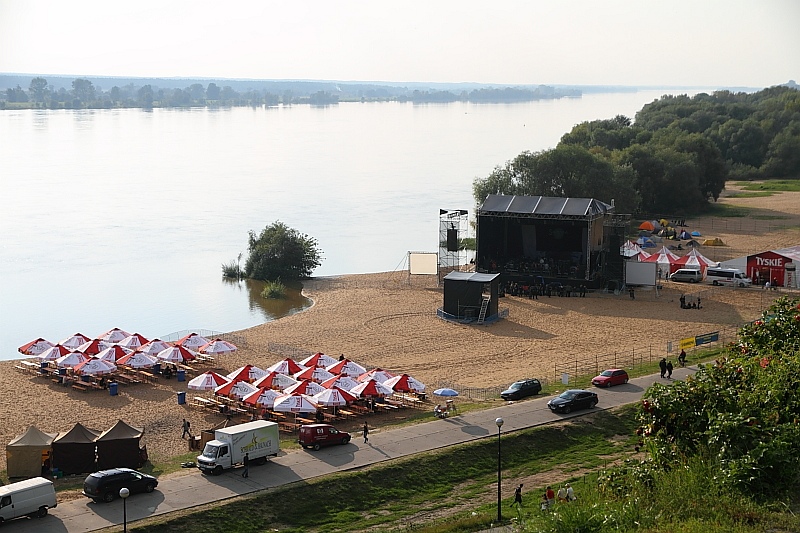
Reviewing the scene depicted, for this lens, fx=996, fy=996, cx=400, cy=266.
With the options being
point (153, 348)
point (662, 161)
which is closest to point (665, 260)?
point (662, 161)

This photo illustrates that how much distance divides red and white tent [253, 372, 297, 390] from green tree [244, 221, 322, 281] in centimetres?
2712

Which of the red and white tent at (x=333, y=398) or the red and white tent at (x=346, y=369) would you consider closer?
the red and white tent at (x=333, y=398)

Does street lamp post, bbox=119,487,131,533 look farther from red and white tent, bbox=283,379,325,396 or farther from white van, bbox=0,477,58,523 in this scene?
red and white tent, bbox=283,379,325,396

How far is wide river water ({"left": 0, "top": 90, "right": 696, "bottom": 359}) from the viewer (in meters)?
53.9

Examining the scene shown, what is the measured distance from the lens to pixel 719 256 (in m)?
61.8

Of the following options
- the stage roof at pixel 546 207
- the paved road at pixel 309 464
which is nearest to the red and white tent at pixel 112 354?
the paved road at pixel 309 464

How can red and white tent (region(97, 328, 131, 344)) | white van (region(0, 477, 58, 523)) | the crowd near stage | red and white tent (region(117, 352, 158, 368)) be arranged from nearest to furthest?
white van (region(0, 477, 58, 523))
red and white tent (region(117, 352, 158, 368))
red and white tent (region(97, 328, 131, 344))
the crowd near stage

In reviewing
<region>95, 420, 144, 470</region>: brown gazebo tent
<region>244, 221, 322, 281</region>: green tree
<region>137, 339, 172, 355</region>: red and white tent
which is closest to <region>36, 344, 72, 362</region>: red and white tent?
<region>137, 339, 172, 355</region>: red and white tent

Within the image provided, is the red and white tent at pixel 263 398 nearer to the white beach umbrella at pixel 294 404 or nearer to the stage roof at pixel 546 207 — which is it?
the white beach umbrella at pixel 294 404

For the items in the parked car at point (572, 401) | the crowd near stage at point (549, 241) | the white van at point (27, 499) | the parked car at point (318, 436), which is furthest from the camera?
the crowd near stage at point (549, 241)

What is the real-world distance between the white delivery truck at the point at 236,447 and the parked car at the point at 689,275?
3487cm

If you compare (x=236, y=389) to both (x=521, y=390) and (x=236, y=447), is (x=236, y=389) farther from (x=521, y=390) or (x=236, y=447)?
(x=521, y=390)

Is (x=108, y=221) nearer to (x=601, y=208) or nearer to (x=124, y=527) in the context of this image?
(x=601, y=208)

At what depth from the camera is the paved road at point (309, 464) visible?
Result: 21.1 metres
